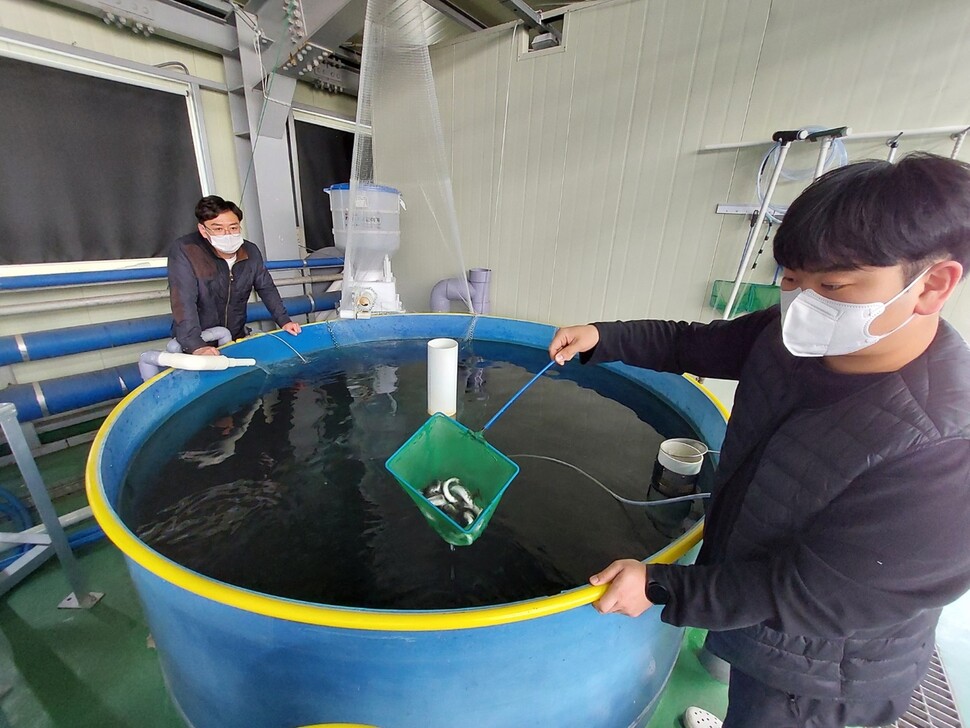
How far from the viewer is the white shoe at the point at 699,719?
1201 millimetres

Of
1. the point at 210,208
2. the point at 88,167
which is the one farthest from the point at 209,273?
the point at 88,167

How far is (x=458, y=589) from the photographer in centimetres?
112

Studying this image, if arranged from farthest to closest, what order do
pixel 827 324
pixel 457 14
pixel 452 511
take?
pixel 457 14 → pixel 452 511 → pixel 827 324

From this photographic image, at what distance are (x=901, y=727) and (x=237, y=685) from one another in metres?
1.84

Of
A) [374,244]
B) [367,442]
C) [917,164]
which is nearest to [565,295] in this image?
[374,244]

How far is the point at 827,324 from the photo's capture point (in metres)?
0.63

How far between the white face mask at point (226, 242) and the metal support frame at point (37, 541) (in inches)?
40.5

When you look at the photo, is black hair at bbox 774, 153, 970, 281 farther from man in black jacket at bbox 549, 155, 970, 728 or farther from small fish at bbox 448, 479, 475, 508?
small fish at bbox 448, 479, 475, 508

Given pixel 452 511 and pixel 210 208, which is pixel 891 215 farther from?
pixel 210 208

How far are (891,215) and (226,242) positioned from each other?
7.84 feet

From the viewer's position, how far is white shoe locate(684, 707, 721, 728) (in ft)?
3.94

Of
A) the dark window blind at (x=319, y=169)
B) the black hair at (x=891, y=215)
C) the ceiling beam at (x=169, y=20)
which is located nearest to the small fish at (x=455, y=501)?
the black hair at (x=891, y=215)

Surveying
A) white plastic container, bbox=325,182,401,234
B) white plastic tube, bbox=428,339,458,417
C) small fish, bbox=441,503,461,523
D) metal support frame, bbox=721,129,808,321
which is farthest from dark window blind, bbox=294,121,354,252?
small fish, bbox=441,503,461,523

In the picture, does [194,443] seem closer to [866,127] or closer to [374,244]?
[374,244]
